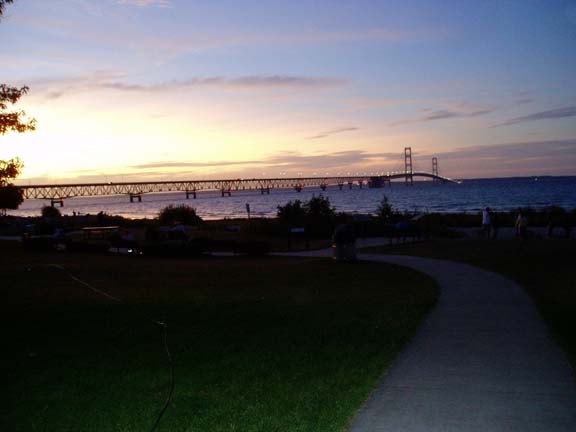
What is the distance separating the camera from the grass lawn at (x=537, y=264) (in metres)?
9.26

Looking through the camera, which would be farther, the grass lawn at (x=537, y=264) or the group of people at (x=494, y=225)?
the group of people at (x=494, y=225)

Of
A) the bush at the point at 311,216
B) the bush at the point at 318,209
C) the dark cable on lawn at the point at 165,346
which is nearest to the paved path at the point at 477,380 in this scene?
the dark cable on lawn at the point at 165,346

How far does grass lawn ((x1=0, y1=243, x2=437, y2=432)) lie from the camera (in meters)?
5.69

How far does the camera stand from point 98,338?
8.62 meters

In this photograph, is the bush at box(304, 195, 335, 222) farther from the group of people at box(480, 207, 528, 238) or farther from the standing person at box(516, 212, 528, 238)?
the standing person at box(516, 212, 528, 238)

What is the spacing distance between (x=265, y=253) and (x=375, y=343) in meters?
13.9

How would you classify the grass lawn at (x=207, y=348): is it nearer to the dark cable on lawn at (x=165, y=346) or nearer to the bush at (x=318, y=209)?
the dark cable on lawn at (x=165, y=346)

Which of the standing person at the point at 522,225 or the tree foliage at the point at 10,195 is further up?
the tree foliage at the point at 10,195

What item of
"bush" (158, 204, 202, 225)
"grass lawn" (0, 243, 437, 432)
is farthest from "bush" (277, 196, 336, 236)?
"grass lawn" (0, 243, 437, 432)

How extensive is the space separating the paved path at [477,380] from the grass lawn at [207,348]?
11.3 inches

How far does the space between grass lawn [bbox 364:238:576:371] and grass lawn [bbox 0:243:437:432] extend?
194cm

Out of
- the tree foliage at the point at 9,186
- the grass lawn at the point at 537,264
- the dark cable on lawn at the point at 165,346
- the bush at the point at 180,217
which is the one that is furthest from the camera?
the bush at the point at 180,217

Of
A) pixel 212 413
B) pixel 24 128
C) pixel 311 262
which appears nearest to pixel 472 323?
pixel 212 413

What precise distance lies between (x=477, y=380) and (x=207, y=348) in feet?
10.8
